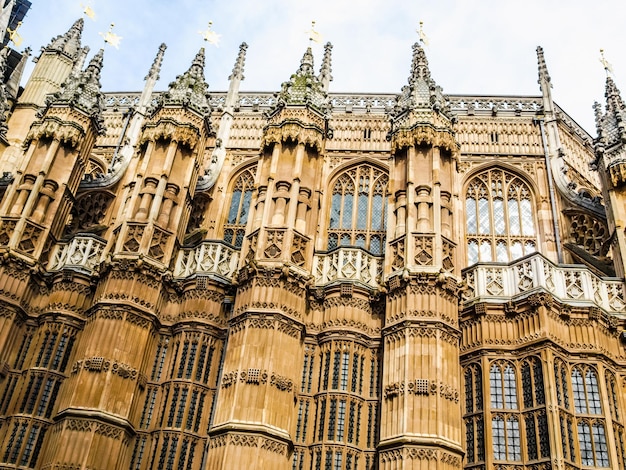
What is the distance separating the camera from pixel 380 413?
1553 centimetres

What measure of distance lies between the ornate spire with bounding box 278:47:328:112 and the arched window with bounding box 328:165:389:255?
4.39m

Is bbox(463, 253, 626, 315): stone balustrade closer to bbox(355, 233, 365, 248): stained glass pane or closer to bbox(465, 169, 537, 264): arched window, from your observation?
bbox(465, 169, 537, 264): arched window

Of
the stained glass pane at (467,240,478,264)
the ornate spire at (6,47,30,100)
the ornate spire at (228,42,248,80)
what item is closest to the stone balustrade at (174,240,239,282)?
the stained glass pane at (467,240,478,264)

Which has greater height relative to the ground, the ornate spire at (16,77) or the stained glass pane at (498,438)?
the ornate spire at (16,77)

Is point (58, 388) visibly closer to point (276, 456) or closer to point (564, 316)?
point (276, 456)

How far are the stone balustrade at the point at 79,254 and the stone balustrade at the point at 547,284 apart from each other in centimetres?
1065

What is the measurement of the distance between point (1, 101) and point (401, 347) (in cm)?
1840

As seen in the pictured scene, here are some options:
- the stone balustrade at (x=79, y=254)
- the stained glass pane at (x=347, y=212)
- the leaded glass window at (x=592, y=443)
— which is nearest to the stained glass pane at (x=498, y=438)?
the leaded glass window at (x=592, y=443)

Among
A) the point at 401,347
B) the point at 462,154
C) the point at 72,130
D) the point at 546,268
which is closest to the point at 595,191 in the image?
the point at 462,154

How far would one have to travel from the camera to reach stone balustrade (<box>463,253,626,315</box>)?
17.0m

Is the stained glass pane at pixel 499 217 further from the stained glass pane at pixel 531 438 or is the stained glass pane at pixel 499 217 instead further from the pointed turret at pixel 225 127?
the pointed turret at pixel 225 127

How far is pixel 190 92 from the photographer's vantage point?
2128cm

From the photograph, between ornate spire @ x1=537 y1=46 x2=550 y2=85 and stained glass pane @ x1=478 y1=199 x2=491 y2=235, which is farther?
ornate spire @ x1=537 y1=46 x2=550 y2=85

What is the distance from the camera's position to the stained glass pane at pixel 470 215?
2309cm
